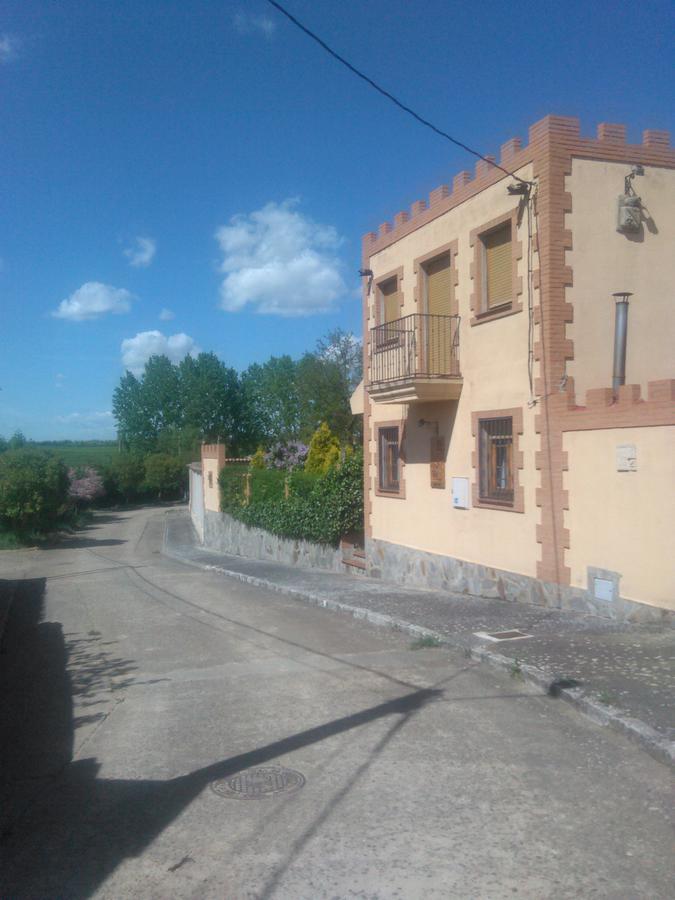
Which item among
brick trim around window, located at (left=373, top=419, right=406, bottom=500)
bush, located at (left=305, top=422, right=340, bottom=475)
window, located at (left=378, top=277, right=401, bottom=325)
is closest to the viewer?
brick trim around window, located at (left=373, top=419, right=406, bottom=500)

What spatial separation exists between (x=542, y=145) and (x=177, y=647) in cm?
863

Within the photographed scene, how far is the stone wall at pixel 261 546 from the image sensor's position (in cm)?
1945

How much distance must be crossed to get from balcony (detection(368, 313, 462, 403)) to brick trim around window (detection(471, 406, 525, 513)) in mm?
822

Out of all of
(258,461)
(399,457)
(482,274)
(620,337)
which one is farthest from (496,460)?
(258,461)

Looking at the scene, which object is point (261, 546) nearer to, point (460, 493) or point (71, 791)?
point (460, 493)

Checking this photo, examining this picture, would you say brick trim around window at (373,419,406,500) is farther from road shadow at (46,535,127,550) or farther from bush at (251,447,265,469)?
road shadow at (46,535,127,550)

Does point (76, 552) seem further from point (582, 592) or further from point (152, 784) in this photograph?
point (152, 784)

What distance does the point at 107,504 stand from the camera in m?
63.9

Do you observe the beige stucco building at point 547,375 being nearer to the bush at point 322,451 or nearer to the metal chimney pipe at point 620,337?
→ the metal chimney pipe at point 620,337

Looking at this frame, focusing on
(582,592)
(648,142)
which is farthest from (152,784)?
(648,142)

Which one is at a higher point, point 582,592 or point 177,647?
point 582,592

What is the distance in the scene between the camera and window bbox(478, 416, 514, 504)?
12.0 m

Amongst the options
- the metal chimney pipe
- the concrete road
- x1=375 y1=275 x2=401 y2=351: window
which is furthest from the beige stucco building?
the concrete road

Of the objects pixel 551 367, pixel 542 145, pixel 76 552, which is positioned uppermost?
pixel 542 145
